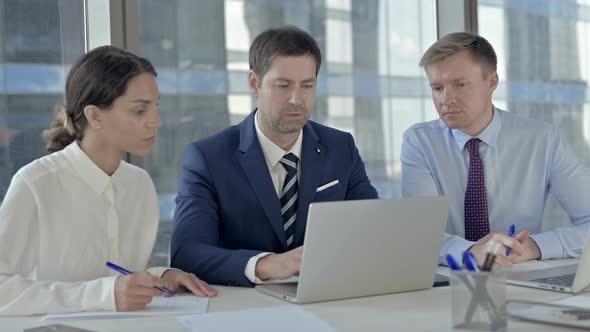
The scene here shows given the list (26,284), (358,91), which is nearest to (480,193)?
(358,91)

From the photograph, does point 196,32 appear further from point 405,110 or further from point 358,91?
point 405,110

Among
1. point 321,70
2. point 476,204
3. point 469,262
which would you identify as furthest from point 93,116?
point 321,70

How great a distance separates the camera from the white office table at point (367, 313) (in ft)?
4.98

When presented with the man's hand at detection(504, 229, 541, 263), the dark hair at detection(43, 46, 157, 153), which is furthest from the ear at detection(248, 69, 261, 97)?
the man's hand at detection(504, 229, 541, 263)

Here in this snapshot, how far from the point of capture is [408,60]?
4016 millimetres

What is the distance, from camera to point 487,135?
2861mm

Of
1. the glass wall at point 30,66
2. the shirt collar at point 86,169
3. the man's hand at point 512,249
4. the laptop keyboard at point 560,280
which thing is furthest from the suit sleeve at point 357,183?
the glass wall at point 30,66

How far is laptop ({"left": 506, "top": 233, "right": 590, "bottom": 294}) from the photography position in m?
1.78

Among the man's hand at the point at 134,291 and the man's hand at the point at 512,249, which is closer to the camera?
the man's hand at the point at 134,291

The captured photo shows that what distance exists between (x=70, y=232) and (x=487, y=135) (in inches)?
63.0

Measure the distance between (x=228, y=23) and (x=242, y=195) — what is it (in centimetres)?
136

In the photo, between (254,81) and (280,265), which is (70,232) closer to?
(280,265)

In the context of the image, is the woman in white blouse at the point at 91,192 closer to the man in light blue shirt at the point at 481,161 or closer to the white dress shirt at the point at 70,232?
the white dress shirt at the point at 70,232

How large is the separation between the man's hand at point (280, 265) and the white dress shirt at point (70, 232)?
27 cm
